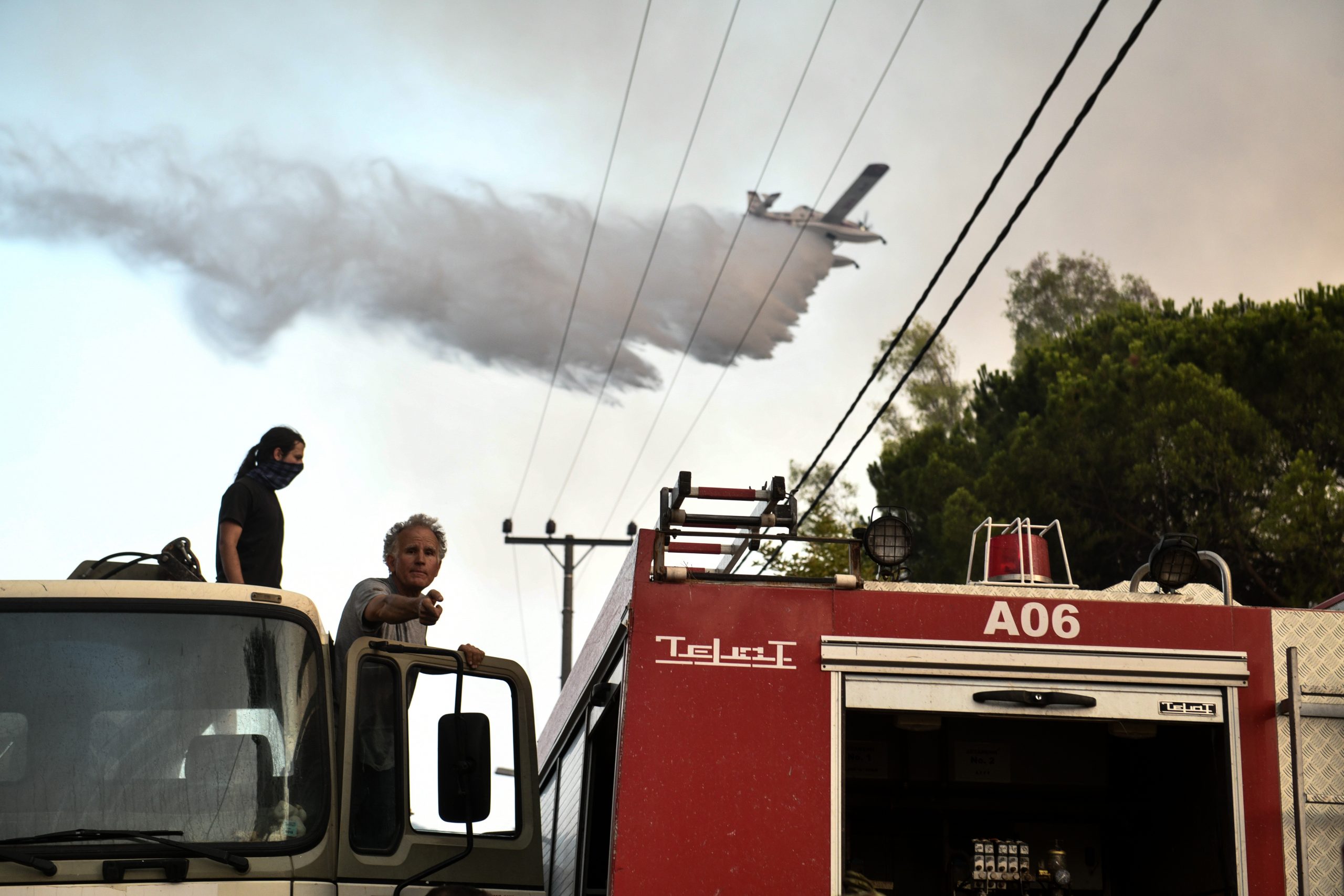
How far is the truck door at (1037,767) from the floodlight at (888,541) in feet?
2.14

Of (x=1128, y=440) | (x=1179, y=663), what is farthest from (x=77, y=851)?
(x=1128, y=440)

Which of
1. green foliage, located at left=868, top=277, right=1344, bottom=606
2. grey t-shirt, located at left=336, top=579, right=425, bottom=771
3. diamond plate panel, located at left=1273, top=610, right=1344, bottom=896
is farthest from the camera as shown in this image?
green foliage, located at left=868, top=277, right=1344, bottom=606

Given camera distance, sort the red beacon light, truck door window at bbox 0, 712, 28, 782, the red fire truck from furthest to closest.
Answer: the red beacon light, the red fire truck, truck door window at bbox 0, 712, 28, 782

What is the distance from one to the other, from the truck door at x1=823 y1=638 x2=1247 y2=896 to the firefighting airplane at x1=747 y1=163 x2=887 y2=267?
19299 mm

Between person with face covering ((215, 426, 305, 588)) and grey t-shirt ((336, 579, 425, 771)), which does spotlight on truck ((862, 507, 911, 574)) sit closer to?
grey t-shirt ((336, 579, 425, 771))

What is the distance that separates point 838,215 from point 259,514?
1655 inches

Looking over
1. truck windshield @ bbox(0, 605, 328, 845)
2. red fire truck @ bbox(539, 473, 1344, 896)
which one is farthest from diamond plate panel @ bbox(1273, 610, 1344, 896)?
truck windshield @ bbox(0, 605, 328, 845)

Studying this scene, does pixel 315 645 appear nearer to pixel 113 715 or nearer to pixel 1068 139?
pixel 113 715

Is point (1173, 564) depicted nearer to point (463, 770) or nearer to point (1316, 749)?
point (1316, 749)

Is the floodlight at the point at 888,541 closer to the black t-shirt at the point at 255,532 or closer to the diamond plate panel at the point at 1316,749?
the diamond plate panel at the point at 1316,749

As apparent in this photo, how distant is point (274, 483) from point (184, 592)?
1.14 metres

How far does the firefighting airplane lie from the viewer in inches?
1257

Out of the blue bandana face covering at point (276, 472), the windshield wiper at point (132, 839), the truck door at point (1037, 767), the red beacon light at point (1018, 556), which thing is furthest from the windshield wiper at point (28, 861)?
the red beacon light at point (1018, 556)

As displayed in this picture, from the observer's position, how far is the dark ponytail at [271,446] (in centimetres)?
608
